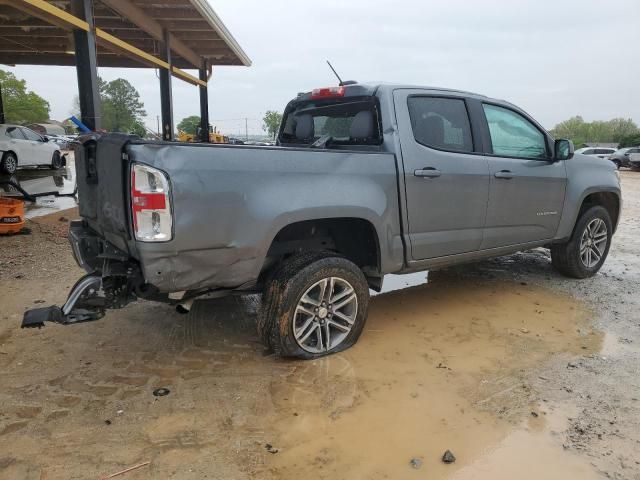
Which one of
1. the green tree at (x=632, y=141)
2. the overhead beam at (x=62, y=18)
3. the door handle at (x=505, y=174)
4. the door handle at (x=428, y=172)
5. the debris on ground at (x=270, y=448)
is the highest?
the overhead beam at (x=62, y=18)

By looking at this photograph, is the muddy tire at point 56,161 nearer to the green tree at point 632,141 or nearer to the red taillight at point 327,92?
the red taillight at point 327,92

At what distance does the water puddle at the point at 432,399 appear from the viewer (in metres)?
2.42

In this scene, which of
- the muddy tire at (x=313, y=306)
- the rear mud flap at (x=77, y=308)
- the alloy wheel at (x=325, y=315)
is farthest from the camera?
the alloy wheel at (x=325, y=315)

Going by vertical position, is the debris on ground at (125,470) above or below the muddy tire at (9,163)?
below

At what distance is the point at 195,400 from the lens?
293 cm

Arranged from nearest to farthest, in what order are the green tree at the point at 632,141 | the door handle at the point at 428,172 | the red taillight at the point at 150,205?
the red taillight at the point at 150,205 < the door handle at the point at 428,172 < the green tree at the point at 632,141

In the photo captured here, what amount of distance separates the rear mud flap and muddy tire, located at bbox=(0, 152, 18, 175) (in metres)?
12.8

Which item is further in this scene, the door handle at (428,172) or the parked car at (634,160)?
the parked car at (634,160)

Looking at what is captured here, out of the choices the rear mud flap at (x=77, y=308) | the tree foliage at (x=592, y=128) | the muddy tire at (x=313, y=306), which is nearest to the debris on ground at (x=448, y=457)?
the muddy tire at (x=313, y=306)

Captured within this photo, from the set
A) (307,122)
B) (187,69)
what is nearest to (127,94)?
(187,69)

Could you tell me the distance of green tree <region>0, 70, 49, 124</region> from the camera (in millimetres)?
55312

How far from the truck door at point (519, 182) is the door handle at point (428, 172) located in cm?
72

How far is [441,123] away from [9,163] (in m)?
13.7

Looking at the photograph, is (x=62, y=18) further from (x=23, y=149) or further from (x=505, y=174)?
(x=23, y=149)
